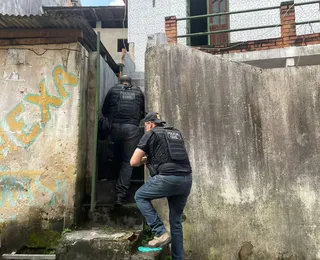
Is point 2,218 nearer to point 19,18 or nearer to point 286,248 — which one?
point 19,18

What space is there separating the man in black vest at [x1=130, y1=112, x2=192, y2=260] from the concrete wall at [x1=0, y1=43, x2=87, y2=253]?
1.42 m

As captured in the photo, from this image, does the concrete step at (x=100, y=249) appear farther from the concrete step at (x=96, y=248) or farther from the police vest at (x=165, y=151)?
the police vest at (x=165, y=151)

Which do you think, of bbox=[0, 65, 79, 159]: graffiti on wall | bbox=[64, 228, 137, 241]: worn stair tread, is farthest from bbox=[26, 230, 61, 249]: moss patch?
bbox=[0, 65, 79, 159]: graffiti on wall

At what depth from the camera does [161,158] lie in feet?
10.4

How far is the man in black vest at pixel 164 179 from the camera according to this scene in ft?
10.1

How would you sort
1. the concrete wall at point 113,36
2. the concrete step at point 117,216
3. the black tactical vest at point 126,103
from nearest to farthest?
the concrete step at point 117,216
the black tactical vest at point 126,103
the concrete wall at point 113,36

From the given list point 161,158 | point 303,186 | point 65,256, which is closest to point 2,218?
point 65,256

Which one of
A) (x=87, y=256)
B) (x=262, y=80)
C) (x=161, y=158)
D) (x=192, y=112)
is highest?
(x=262, y=80)

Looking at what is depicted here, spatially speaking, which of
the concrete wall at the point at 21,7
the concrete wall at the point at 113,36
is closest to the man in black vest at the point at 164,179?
the concrete wall at the point at 21,7

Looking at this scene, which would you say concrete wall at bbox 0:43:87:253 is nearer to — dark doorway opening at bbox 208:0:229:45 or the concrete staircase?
the concrete staircase

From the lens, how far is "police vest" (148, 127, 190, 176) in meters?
3.13

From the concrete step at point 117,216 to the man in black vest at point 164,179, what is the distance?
902mm

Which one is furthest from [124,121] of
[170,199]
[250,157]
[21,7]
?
[21,7]

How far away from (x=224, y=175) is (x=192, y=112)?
102 cm
